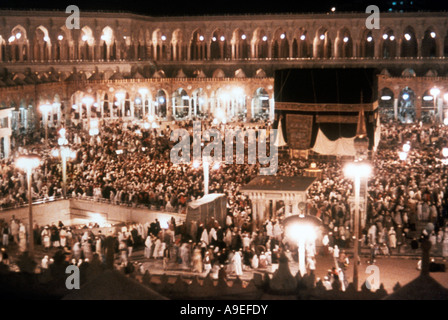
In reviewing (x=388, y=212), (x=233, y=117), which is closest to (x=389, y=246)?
(x=388, y=212)

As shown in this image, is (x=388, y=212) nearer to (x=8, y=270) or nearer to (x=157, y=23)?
(x=8, y=270)

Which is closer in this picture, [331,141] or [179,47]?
[331,141]

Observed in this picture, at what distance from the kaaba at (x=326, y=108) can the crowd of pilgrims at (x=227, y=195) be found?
1.14m

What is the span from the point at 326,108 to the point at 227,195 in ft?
12.6

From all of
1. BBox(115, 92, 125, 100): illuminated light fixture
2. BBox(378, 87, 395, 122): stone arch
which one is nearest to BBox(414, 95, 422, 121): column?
BBox(378, 87, 395, 122): stone arch

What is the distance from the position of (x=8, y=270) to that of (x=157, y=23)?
34.4 metres

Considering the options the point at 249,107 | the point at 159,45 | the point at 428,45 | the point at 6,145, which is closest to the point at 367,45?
the point at 428,45

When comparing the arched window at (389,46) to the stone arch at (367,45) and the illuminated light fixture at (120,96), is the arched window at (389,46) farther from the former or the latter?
the illuminated light fixture at (120,96)

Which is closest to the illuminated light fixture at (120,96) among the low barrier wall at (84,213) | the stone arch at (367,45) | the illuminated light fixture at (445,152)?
the stone arch at (367,45)

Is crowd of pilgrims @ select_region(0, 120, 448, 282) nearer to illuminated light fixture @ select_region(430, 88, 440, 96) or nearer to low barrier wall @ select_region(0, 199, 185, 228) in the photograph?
low barrier wall @ select_region(0, 199, 185, 228)

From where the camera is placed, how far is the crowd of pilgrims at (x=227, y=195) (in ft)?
55.2

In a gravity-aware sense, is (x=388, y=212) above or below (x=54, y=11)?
below

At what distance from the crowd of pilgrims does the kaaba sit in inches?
44.8

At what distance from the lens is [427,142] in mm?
29406
